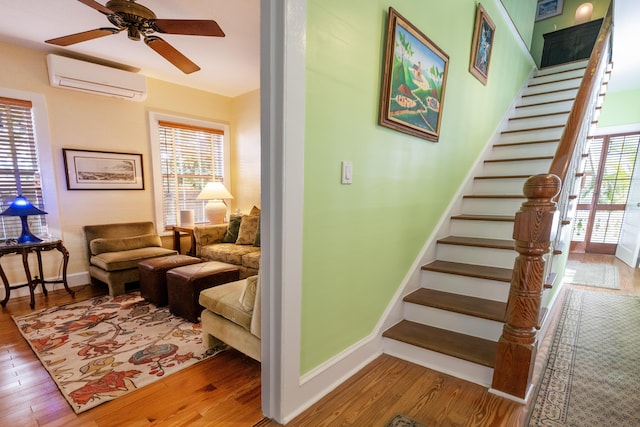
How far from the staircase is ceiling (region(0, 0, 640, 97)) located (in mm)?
1145

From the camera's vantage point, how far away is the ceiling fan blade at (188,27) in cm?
198

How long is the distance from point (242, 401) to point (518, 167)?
319cm

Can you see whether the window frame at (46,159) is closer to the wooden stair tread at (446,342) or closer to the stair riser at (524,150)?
the wooden stair tread at (446,342)

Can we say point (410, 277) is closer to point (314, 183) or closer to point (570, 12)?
point (314, 183)

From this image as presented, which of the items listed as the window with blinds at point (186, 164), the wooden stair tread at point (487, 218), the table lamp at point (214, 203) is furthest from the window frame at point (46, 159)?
the wooden stair tread at point (487, 218)

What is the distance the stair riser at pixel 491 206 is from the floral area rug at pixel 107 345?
258 centimetres

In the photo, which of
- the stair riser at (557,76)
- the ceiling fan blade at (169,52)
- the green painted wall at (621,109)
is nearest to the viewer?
the ceiling fan blade at (169,52)

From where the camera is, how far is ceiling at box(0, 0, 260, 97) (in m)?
2.31

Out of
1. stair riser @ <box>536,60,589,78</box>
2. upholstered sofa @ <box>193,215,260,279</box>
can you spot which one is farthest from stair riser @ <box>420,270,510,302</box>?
stair riser @ <box>536,60,589,78</box>

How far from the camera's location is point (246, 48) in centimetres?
300

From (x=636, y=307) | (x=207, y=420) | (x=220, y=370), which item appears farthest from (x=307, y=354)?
(x=636, y=307)

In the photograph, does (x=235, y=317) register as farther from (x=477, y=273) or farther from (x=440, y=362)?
(x=477, y=273)

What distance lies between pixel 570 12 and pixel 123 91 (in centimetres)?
672

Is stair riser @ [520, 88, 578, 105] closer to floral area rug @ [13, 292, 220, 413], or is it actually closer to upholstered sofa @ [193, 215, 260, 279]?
upholstered sofa @ [193, 215, 260, 279]
